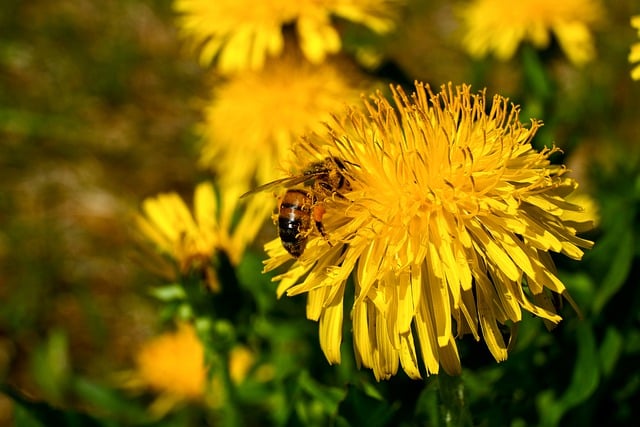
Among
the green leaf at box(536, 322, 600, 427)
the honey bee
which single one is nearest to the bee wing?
the honey bee

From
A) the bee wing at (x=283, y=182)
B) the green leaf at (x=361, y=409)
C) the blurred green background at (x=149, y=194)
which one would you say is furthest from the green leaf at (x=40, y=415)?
the bee wing at (x=283, y=182)

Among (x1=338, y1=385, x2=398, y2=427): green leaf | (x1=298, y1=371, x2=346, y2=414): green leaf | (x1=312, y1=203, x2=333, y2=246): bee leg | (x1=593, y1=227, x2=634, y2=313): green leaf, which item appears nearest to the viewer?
(x1=312, y1=203, x2=333, y2=246): bee leg

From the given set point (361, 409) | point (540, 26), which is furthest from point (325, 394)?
point (540, 26)

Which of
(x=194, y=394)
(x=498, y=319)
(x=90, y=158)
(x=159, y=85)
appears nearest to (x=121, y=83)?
(x=159, y=85)

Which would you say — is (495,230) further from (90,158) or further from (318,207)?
(90,158)

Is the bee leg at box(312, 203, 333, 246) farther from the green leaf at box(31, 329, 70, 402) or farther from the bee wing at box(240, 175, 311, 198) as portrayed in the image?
the green leaf at box(31, 329, 70, 402)

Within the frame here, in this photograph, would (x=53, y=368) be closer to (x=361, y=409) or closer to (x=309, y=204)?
(x=361, y=409)

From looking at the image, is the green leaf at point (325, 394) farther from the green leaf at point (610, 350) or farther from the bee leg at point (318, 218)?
the green leaf at point (610, 350)
